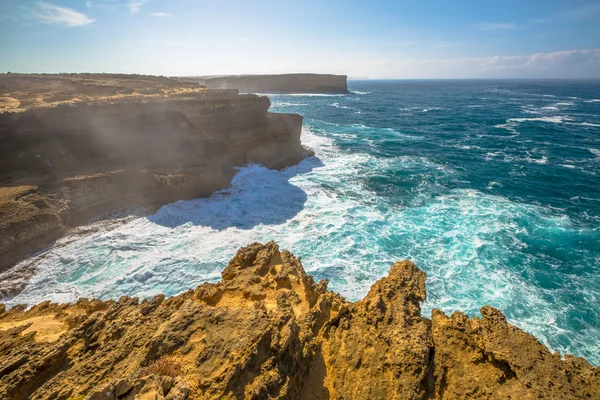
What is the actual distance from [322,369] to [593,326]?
44.9 feet

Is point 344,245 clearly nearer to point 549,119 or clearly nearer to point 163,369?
point 163,369

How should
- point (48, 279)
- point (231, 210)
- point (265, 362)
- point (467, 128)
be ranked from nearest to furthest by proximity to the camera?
1. point (265, 362)
2. point (48, 279)
3. point (231, 210)
4. point (467, 128)

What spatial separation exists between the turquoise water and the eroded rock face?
24.1 feet

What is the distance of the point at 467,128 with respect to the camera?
50938 mm

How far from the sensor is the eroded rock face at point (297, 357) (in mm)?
5590

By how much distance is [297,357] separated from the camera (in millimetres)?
6293

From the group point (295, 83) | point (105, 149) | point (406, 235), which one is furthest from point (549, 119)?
point (295, 83)

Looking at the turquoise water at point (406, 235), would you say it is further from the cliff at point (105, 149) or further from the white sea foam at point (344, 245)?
the cliff at point (105, 149)

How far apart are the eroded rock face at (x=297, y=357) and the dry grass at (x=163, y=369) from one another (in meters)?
0.04

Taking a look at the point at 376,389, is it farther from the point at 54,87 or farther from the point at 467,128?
the point at 467,128

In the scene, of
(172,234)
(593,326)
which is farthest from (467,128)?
(172,234)

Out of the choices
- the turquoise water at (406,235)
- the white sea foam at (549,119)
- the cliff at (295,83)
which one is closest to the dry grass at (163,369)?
the turquoise water at (406,235)

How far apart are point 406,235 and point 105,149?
1012 inches

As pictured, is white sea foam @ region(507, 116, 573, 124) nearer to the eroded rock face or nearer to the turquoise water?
the turquoise water
